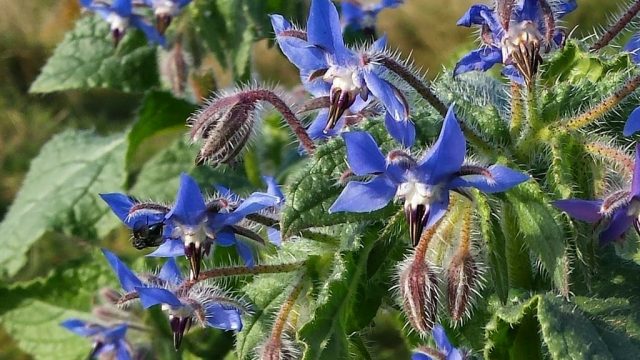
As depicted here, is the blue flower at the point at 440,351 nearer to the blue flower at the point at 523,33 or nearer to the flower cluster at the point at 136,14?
the blue flower at the point at 523,33

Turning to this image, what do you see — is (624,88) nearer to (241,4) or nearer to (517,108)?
(517,108)

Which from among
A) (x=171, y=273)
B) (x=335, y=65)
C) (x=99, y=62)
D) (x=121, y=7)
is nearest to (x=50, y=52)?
(x=99, y=62)

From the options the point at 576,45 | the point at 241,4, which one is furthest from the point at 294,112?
the point at 241,4

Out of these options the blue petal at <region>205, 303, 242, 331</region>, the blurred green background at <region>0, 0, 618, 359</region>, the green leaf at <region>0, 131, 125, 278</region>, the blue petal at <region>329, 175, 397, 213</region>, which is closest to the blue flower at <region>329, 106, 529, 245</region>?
the blue petal at <region>329, 175, 397, 213</region>

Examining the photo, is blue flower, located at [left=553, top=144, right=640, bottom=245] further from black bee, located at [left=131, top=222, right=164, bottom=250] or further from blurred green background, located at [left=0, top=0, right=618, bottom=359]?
blurred green background, located at [left=0, top=0, right=618, bottom=359]

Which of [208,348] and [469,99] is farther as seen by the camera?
[208,348]

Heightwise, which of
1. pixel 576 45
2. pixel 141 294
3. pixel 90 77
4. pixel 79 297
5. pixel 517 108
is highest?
pixel 90 77

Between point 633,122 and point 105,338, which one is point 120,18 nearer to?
point 105,338
